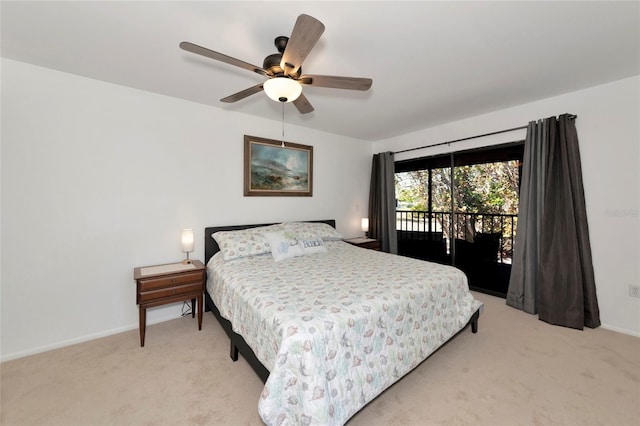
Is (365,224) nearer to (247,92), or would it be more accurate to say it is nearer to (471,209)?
(471,209)

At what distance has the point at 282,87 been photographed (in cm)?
171

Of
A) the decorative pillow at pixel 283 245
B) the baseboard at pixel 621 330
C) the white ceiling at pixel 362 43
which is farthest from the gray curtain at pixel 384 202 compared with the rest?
the baseboard at pixel 621 330

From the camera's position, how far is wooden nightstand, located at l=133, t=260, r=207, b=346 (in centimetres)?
230

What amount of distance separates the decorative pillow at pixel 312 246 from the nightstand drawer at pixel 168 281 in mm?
1152

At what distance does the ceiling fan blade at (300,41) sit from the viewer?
129 centimetres

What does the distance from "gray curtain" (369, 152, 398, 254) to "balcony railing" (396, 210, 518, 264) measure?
471 mm

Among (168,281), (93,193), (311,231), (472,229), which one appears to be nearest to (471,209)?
(472,229)

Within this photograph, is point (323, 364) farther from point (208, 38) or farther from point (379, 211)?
point (379, 211)

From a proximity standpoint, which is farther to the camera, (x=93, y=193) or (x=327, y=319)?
(x=93, y=193)

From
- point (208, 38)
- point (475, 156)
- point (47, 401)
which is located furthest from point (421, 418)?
point (475, 156)

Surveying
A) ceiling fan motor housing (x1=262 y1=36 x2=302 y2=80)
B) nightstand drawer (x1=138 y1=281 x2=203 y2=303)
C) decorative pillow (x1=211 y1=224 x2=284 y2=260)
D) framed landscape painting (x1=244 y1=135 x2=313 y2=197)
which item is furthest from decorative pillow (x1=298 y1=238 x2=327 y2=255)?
ceiling fan motor housing (x1=262 y1=36 x2=302 y2=80)

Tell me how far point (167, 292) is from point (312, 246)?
5.13 ft

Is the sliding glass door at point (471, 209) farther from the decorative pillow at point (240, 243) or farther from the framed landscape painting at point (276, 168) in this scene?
the decorative pillow at point (240, 243)

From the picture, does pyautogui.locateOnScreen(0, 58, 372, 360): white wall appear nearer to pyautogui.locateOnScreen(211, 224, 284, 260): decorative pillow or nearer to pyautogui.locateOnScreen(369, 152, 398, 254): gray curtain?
pyautogui.locateOnScreen(211, 224, 284, 260): decorative pillow
